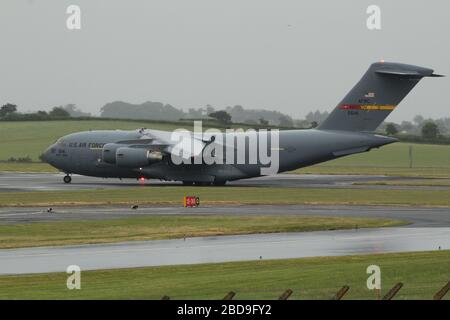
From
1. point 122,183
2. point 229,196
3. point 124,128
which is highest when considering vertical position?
point 124,128

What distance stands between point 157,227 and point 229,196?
1976 cm

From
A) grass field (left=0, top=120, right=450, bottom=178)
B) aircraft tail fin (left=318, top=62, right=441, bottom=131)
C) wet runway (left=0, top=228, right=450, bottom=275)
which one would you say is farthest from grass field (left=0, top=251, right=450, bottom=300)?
grass field (left=0, top=120, right=450, bottom=178)

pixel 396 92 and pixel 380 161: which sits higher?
pixel 396 92

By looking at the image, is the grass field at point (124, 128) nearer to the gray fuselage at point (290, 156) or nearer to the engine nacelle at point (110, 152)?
the engine nacelle at point (110, 152)

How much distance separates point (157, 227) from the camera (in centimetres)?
4041

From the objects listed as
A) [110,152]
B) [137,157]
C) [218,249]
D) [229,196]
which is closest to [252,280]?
[218,249]

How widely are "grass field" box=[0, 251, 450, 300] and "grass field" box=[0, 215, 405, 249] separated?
342 inches

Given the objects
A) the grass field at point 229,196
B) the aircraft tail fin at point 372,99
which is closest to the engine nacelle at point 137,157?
the grass field at point 229,196

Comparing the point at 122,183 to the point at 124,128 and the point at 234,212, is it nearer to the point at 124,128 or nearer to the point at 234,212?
the point at 234,212

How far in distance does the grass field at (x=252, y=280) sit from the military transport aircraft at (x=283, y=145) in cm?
4130

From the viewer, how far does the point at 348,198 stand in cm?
5788
